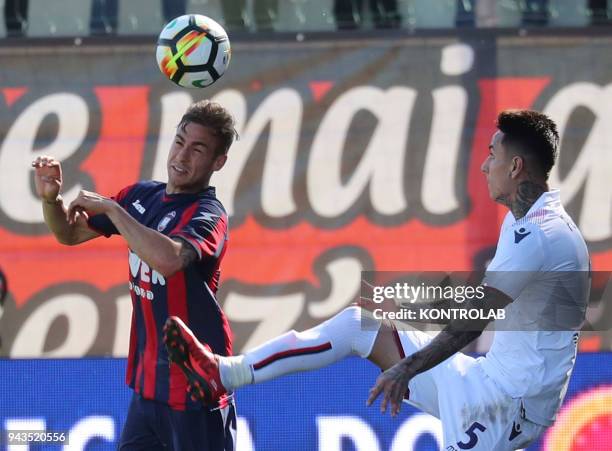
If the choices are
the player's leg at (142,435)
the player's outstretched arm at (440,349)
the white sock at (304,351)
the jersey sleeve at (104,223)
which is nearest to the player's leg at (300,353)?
the white sock at (304,351)

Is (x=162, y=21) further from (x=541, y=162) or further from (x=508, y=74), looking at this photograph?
(x=541, y=162)

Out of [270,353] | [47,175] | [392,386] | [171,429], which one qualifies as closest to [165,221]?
[47,175]

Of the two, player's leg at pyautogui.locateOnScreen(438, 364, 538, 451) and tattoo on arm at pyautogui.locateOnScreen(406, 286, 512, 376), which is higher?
tattoo on arm at pyautogui.locateOnScreen(406, 286, 512, 376)

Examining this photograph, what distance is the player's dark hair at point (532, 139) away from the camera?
184 inches

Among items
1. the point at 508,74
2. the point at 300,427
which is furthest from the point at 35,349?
the point at 508,74

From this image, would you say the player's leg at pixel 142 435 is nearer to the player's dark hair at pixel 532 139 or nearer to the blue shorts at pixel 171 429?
the blue shorts at pixel 171 429

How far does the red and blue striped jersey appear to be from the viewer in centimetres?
455

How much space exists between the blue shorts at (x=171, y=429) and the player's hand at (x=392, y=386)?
2.24ft

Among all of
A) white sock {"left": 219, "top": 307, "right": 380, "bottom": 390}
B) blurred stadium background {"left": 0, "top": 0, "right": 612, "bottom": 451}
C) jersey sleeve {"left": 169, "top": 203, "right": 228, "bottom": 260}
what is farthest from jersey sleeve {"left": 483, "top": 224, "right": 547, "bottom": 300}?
blurred stadium background {"left": 0, "top": 0, "right": 612, "bottom": 451}

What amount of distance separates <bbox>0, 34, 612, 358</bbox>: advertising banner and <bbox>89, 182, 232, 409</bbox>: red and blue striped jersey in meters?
1.76

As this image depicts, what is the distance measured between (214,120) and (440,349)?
4.28 feet

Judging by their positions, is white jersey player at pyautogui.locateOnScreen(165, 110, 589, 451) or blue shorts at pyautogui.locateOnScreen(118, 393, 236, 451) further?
blue shorts at pyautogui.locateOnScreen(118, 393, 236, 451)

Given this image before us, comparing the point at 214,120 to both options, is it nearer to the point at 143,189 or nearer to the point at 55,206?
the point at 143,189

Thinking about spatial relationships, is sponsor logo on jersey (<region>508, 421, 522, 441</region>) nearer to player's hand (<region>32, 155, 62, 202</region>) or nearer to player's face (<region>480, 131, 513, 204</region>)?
player's face (<region>480, 131, 513, 204</region>)
